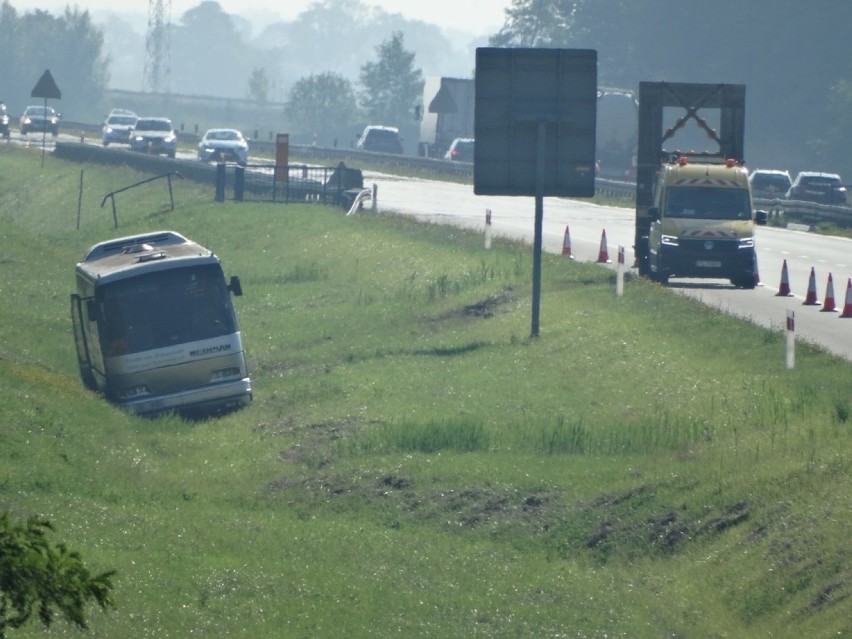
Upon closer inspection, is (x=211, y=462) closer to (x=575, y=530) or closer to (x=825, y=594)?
(x=575, y=530)

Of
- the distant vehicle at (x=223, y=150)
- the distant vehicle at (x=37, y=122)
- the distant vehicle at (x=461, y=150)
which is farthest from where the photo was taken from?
the distant vehicle at (x=37, y=122)

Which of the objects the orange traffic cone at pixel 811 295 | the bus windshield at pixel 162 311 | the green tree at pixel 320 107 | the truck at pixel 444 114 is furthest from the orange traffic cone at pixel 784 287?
the green tree at pixel 320 107

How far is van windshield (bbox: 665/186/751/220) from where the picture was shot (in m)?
29.9

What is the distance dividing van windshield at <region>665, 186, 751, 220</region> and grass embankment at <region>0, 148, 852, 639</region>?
212 cm

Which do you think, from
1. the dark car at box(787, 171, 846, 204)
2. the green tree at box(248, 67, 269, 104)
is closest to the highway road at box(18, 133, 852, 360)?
the dark car at box(787, 171, 846, 204)

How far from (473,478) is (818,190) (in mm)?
41906

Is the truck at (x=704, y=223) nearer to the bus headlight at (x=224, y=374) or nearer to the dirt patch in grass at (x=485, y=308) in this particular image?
the dirt patch in grass at (x=485, y=308)

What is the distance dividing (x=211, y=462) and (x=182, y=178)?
36.9 metres

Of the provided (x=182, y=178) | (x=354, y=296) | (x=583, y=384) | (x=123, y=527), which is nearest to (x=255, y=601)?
(x=123, y=527)

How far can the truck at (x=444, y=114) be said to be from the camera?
75000 mm

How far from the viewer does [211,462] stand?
63.2 feet

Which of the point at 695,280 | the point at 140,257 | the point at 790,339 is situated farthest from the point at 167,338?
the point at 695,280

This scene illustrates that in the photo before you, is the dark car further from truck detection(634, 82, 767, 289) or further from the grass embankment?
the grass embankment

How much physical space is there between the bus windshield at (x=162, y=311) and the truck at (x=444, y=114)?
50.5 m
